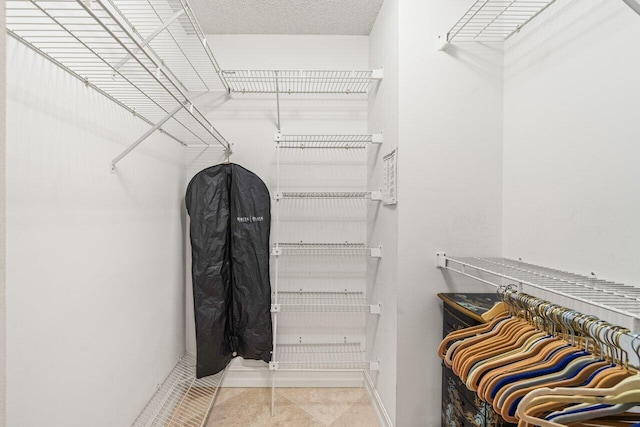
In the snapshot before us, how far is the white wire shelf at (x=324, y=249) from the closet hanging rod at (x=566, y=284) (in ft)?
2.23

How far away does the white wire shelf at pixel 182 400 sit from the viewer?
170 cm

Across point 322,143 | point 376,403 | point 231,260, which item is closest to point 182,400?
point 231,260

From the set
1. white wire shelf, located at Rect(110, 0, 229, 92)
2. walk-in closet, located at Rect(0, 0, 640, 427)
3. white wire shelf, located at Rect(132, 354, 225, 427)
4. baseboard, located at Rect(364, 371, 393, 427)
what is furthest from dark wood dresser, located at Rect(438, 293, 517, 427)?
white wire shelf, located at Rect(110, 0, 229, 92)

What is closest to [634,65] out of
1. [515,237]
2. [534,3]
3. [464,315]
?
[534,3]

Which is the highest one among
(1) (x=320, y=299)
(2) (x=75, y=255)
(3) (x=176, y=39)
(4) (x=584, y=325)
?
(3) (x=176, y=39)

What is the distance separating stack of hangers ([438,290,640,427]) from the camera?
27.1 inches

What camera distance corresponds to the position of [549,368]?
840mm

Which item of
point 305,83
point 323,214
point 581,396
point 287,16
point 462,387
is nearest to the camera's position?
point 581,396

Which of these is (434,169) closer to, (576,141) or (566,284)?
(576,141)

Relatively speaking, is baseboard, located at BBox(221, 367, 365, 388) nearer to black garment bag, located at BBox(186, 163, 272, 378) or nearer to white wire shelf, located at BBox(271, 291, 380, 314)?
black garment bag, located at BBox(186, 163, 272, 378)

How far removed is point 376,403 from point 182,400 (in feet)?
4.38

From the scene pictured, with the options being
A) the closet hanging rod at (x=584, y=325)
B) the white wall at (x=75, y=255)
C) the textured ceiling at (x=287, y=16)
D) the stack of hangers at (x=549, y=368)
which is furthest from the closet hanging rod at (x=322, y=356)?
the textured ceiling at (x=287, y=16)

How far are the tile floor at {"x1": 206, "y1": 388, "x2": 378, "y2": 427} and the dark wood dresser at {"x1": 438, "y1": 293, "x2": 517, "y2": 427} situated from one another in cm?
68

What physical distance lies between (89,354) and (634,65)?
222 centimetres
